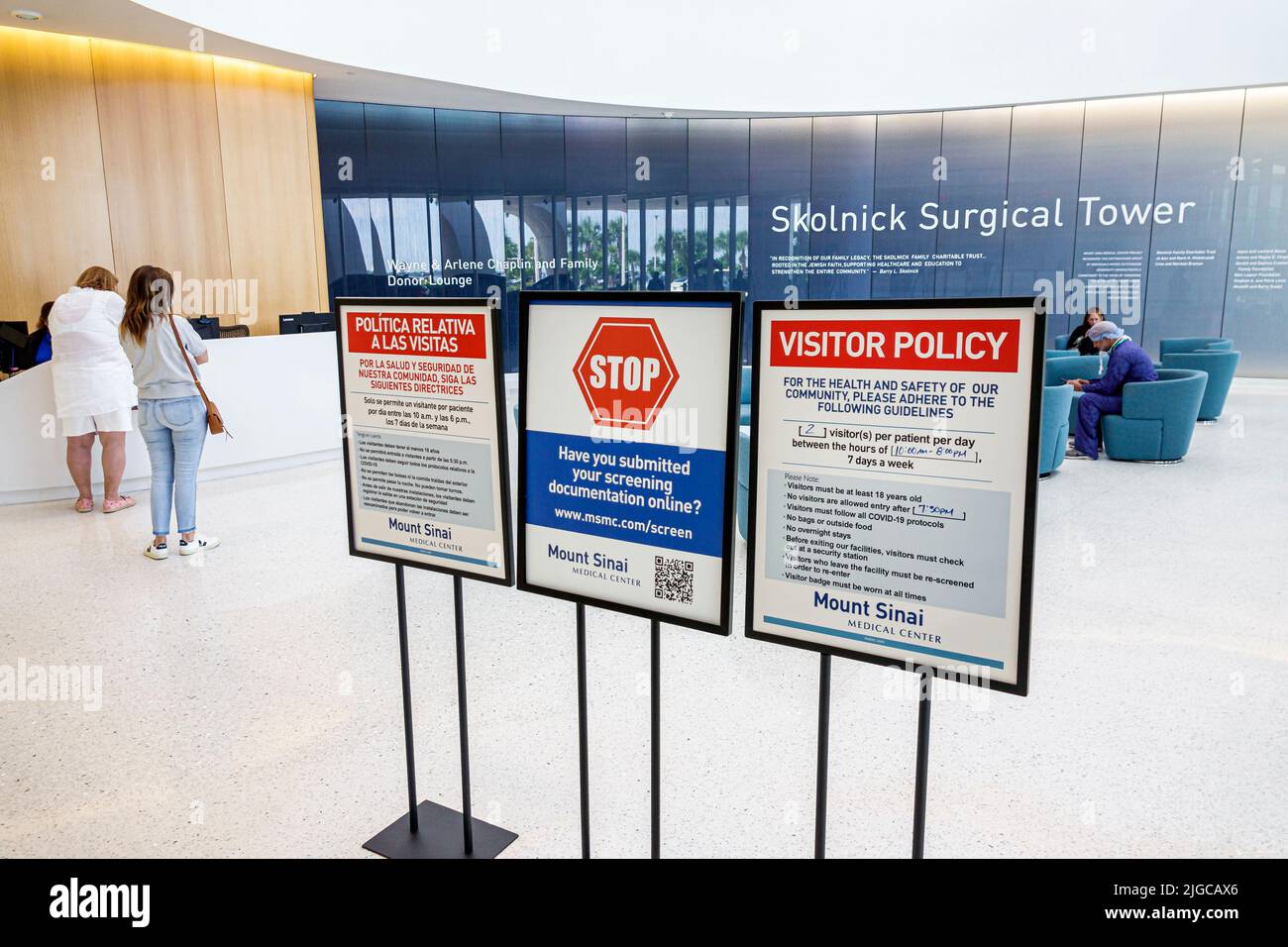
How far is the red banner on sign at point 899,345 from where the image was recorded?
1.29m

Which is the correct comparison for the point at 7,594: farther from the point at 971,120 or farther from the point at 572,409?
the point at 971,120

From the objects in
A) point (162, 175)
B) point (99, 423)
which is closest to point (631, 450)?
point (99, 423)

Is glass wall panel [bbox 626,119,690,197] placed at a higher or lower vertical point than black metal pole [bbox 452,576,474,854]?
higher

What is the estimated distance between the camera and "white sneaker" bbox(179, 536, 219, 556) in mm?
4941

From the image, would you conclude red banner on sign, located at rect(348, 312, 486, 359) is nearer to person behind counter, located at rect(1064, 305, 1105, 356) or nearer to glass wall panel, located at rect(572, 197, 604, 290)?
person behind counter, located at rect(1064, 305, 1105, 356)

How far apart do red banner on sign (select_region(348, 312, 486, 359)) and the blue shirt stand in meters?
6.90

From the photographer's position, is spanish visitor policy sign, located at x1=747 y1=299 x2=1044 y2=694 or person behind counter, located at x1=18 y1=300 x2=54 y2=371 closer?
spanish visitor policy sign, located at x1=747 y1=299 x2=1044 y2=694

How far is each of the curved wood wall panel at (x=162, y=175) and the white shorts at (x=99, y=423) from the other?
2.82 metres

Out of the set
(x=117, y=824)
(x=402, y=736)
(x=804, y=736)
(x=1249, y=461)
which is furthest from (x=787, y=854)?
(x=1249, y=461)

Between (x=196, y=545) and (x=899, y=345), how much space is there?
4790 millimetres

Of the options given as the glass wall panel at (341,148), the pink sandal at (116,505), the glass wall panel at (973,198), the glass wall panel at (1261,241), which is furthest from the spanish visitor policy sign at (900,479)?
the glass wall panel at (1261,241)

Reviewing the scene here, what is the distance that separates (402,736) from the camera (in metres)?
2.84

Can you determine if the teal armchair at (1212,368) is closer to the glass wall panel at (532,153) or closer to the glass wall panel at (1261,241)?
the glass wall panel at (1261,241)

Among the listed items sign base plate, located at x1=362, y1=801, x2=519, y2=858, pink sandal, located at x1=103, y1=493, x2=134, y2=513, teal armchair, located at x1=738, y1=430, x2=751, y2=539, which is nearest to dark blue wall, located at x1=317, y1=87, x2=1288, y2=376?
pink sandal, located at x1=103, y1=493, x2=134, y2=513
